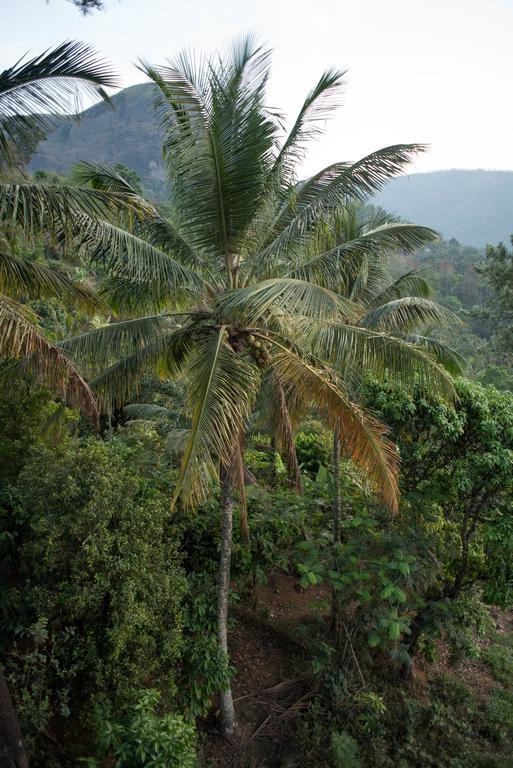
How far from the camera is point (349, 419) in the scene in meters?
4.94

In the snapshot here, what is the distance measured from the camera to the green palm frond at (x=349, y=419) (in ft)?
16.0

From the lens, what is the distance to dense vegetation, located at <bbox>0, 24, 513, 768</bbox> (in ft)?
14.9

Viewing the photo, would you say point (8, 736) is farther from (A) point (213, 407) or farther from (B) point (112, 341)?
(B) point (112, 341)

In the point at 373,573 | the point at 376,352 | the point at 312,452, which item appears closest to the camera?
the point at 376,352

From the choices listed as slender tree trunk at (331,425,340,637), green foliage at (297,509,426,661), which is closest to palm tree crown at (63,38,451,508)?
green foliage at (297,509,426,661)

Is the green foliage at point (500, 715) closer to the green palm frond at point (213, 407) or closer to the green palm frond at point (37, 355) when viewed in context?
the green palm frond at point (213, 407)

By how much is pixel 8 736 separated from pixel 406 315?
6.28 metres

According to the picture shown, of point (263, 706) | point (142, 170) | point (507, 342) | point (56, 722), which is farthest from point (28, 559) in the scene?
point (142, 170)

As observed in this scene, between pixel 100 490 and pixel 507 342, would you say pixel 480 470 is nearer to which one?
pixel 100 490

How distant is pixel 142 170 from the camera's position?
105688 mm

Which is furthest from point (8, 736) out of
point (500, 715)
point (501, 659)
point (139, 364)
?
point (501, 659)

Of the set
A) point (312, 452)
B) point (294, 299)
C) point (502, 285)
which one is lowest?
point (312, 452)

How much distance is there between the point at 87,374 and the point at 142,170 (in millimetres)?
111960

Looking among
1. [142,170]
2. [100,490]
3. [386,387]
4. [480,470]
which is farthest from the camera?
[142,170]
